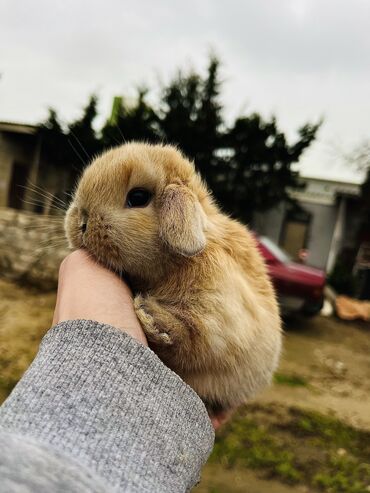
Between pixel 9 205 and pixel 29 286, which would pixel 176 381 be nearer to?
pixel 29 286

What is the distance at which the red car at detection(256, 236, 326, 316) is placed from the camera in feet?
27.3

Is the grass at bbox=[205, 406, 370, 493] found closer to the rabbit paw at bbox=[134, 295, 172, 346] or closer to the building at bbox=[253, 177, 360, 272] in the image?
the rabbit paw at bbox=[134, 295, 172, 346]

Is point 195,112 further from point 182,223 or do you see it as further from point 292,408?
point 182,223

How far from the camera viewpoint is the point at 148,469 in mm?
853

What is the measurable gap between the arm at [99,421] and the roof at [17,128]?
1191cm

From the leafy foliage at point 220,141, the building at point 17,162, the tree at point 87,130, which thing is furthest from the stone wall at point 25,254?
the building at point 17,162

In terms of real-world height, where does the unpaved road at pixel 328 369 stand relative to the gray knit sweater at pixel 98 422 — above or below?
below

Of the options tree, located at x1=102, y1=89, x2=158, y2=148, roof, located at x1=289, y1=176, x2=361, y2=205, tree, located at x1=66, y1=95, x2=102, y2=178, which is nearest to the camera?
tree, located at x1=66, y1=95, x2=102, y2=178

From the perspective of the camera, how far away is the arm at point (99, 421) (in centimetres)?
72

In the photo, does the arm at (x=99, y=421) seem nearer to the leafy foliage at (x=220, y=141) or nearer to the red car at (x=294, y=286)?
the red car at (x=294, y=286)

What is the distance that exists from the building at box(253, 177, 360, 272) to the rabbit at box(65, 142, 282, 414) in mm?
15000

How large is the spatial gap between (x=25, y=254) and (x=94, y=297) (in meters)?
6.32

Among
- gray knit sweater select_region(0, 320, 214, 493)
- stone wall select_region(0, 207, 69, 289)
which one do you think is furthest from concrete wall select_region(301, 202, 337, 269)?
gray knit sweater select_region(0, 320, 214, 493)

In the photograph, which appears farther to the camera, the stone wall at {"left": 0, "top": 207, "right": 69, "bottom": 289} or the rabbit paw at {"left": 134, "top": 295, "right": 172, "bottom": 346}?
the stone wall at {"left": 0, "top": 207, "right": 69, "bottom": 289}
